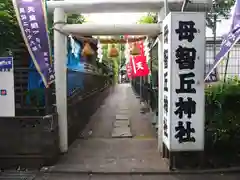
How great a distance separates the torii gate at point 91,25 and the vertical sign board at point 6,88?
1273 millimetres

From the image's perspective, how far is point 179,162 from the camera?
24.2 feet

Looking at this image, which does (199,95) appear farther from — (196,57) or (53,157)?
(53,157)

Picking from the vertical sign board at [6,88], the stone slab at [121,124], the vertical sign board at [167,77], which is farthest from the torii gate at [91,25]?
the stone slab at [121,124]

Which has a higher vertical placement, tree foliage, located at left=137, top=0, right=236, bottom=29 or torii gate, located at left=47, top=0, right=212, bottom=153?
tree foliage, located at left=137, top=0, right=236, bottom=29

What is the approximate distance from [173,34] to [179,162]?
2.98 meters

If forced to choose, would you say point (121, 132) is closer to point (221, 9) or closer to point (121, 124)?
point (121, 124)

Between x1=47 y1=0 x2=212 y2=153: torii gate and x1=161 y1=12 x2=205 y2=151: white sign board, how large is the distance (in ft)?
4.51

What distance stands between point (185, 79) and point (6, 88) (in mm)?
4244

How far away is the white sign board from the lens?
688 centimetres

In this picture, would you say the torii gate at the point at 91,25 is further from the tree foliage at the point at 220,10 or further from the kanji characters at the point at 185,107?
the tree foliage at the point at 220,10

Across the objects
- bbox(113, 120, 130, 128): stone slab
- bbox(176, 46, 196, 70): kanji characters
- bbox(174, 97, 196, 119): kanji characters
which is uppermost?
bbox(176, 46, 196, 70): kanji characters

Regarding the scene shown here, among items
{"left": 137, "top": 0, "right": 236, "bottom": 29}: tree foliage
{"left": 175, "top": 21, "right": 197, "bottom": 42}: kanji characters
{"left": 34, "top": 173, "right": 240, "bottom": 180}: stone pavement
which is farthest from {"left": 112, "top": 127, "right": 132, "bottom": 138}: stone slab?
{"left": 175, "top": 21, "right": 197, "bottom": 42}: kanji characters

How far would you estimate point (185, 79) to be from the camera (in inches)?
274

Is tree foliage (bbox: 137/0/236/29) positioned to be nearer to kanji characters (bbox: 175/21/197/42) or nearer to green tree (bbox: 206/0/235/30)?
green tree (bbox: 206/0/235/30)
